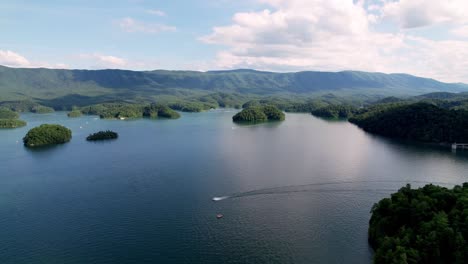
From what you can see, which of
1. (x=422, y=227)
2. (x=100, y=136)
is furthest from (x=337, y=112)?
(x=422, y=227)

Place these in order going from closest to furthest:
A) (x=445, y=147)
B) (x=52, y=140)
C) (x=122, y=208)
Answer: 1. (x=122, y=208)
2. (x=445, y=147)
3. (x=52, y=140)

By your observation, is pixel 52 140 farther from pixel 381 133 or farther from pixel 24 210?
pixel 381 133

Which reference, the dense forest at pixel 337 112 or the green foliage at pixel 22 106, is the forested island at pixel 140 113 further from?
the dense forest at pixel 337 112

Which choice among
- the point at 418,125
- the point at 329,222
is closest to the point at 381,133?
the point at 418,125

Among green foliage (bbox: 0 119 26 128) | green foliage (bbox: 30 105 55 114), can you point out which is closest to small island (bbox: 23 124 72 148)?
green foliage (bbox: 0 119 26 128)

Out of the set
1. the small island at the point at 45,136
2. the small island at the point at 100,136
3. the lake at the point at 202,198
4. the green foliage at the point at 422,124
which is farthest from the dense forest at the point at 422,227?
the small island at the point at 45,136

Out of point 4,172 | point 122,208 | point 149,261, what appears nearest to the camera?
point 149,261

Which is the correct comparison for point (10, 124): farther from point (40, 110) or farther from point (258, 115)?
point (258, 115)
